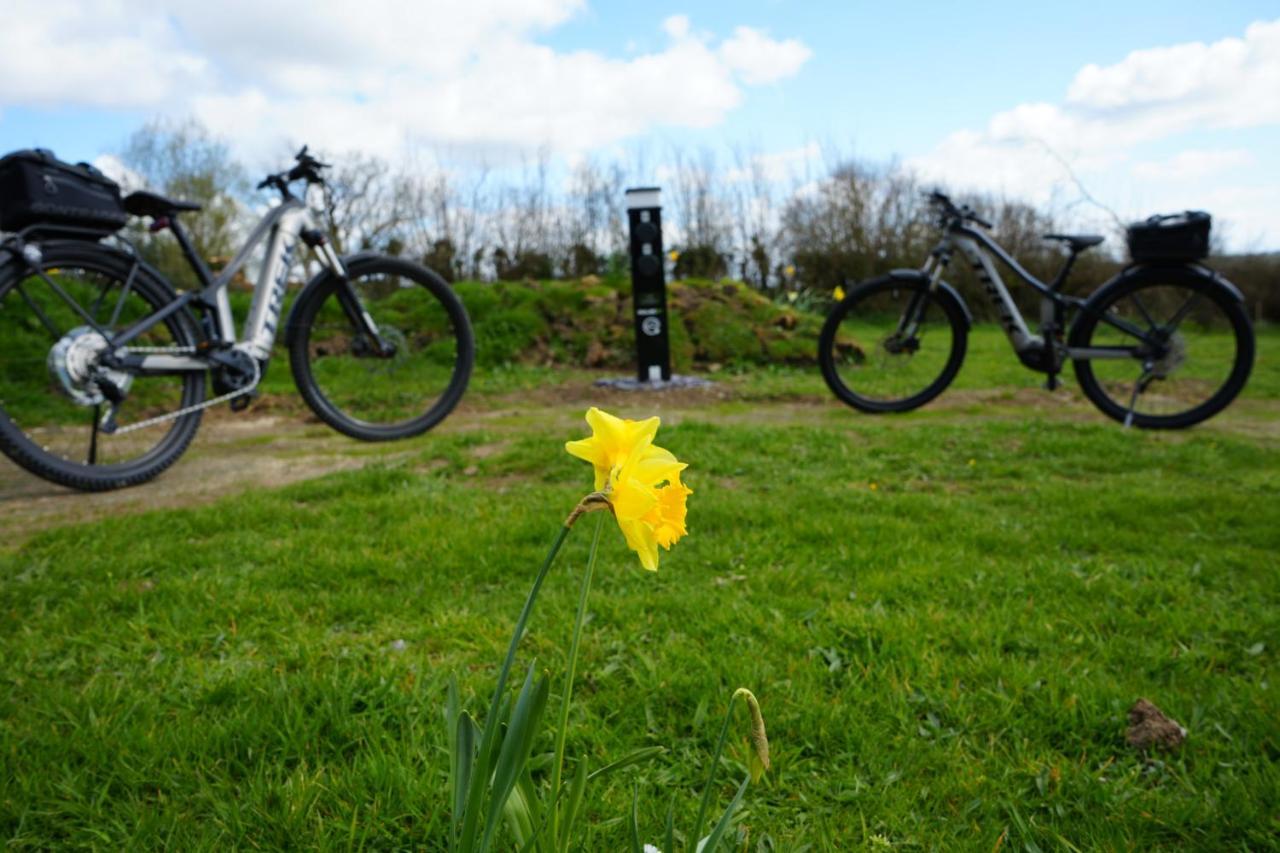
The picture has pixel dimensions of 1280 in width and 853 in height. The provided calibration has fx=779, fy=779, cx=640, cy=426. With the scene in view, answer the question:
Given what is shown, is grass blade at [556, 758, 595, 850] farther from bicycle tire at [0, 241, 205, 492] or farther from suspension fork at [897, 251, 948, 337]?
suspension fork at [897, 251, 948, 337]

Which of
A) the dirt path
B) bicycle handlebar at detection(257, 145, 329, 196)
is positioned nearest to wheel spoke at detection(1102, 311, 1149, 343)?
the dirt path

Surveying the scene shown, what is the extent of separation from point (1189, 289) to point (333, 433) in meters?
5.63

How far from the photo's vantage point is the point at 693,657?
1.75m

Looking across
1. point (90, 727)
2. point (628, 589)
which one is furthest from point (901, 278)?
point (90, 727)

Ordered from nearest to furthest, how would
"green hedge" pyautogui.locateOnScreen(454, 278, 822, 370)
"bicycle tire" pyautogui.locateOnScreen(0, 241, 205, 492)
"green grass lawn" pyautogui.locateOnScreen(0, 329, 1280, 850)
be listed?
"green grass lawn" pyautogui.locateOnScreen(0, 329, 1280, 850), "bicycle tire" pyautogui.locateOnScreen(0, 241, 205, 492), "green hedge" pyautogui.locateOnScreen(454, 278, 822, 370)

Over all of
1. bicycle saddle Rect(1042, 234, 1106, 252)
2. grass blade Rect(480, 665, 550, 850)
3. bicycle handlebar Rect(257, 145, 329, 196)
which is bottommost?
grass blade Rect(480, 665, 550, 850)

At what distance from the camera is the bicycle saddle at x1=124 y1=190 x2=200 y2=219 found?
3.73 metres

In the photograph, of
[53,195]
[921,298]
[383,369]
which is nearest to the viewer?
[53,195]

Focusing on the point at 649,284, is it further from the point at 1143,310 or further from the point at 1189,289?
the point at 1189,289

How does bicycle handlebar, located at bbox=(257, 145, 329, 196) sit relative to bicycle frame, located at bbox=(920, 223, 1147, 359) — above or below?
above

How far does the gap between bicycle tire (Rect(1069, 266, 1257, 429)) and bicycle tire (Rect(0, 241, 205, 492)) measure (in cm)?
527

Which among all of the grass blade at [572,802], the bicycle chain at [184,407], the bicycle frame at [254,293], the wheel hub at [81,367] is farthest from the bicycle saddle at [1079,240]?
the wheel hub at [81,367]

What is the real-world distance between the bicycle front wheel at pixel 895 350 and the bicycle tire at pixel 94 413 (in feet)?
12.9

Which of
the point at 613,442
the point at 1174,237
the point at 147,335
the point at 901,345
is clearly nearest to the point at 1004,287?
the point at 901,345
